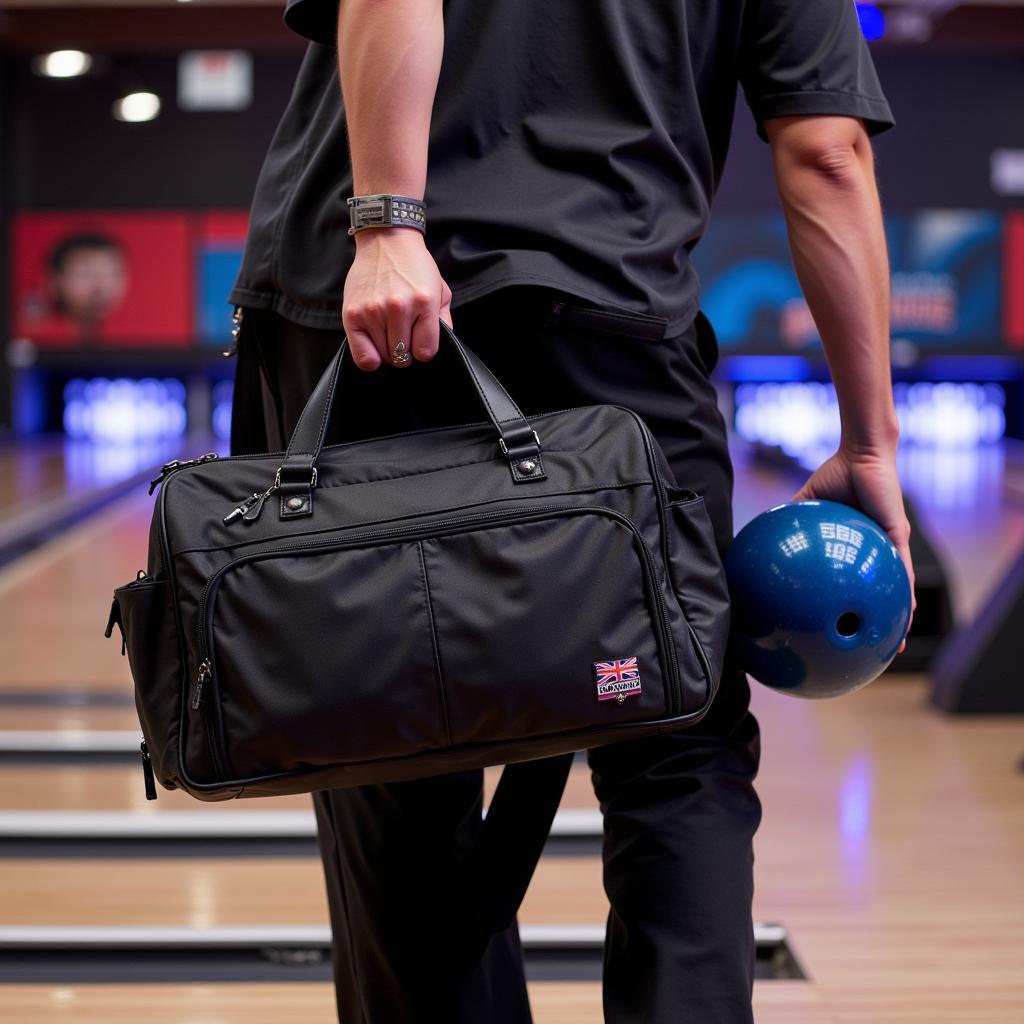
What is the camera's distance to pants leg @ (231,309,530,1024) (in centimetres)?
104

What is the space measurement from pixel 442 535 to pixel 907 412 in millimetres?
11790

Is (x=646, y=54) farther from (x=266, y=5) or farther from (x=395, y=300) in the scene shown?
(x=266, y=5)

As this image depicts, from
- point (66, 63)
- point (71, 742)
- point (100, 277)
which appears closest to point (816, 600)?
point (71, 742)

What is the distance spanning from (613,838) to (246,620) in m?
0.31

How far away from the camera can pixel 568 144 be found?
89 centimetres

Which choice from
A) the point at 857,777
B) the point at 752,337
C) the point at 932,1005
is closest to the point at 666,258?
the point at 932,1005

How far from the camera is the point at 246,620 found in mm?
857

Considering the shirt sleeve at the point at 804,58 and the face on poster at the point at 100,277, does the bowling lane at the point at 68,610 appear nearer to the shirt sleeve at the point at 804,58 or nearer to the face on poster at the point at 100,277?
the shirt sleeve at the point at 804,58

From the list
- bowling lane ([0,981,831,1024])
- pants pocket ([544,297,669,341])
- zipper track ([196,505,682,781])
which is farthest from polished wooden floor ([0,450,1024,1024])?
pants pocket ([544,297,669,341])

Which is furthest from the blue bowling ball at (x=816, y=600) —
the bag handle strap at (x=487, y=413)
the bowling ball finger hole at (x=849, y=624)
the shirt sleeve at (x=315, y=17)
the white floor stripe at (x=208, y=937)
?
the white floor stripe at (x=208, y=937)

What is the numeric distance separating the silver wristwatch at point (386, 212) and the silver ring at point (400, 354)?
76mm

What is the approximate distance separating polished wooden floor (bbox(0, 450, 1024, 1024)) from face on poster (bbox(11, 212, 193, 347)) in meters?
8.64

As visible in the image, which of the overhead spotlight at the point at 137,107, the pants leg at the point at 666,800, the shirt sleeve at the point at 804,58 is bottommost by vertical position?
the pants leg at the point at 666,800

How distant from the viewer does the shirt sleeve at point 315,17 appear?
36.8 inches
